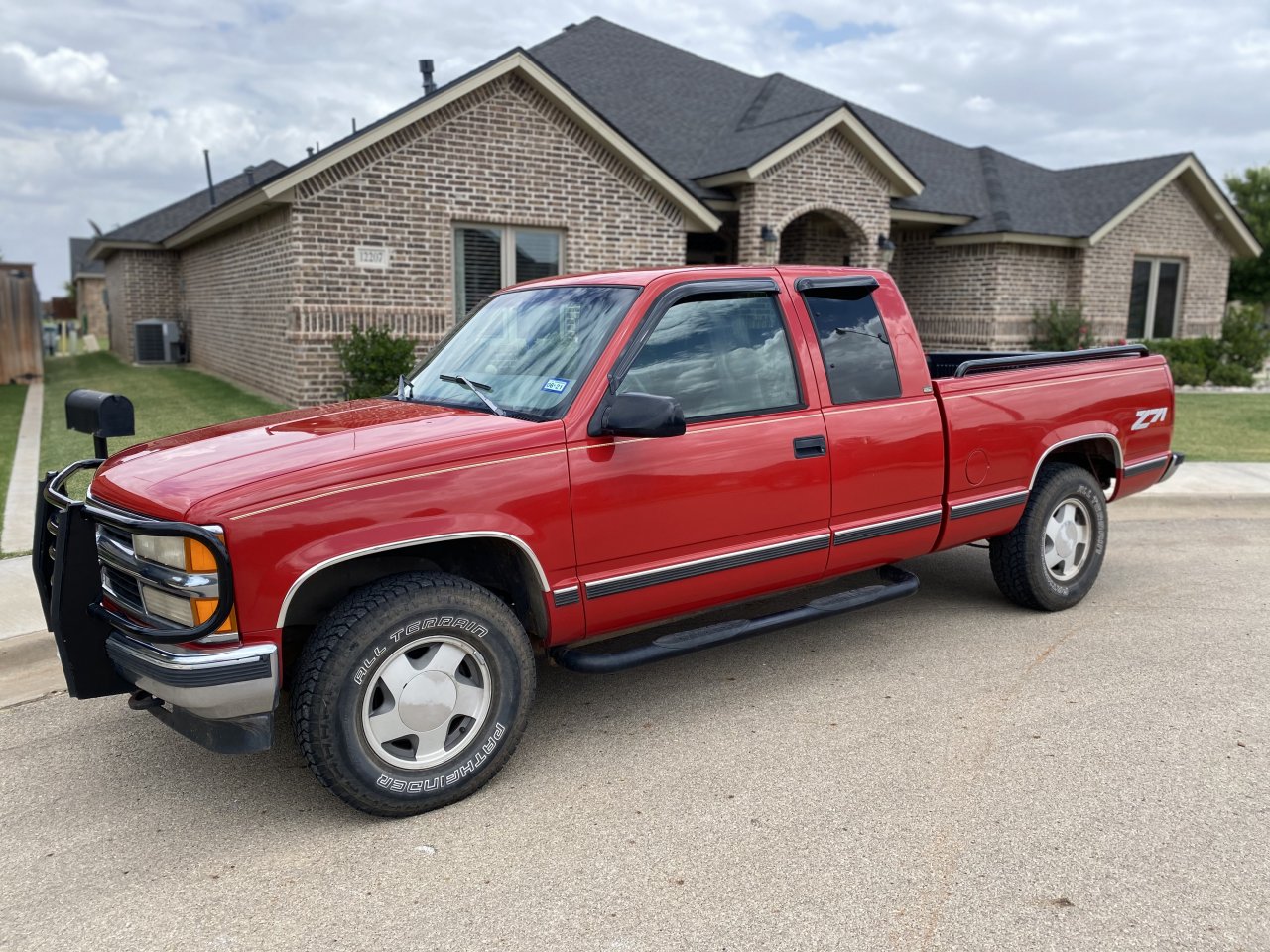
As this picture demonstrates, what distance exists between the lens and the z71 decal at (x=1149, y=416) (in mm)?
6047

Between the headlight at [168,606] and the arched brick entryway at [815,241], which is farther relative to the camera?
the arched brick entryway at [815,241]

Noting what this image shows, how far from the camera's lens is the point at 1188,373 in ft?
66.8

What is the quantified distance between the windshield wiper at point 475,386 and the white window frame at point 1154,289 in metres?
21.0

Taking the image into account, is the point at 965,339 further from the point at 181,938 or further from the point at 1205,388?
the point at 181,938

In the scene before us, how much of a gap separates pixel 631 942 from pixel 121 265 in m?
26.9

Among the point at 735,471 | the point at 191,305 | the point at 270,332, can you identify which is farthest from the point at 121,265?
the point at 735,471

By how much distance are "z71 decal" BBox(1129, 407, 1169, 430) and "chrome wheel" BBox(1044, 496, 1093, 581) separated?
0.67m

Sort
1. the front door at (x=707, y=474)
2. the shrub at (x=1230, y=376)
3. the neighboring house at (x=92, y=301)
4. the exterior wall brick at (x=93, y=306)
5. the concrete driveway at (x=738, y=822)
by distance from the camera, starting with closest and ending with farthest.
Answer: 1. the concrete driveway at (x=738, y=822)
2. the front door at (x=707, y=474)
3. the shrub at (x=1230, y=376)
4. the neighboring house at (x=92, y=301)
5. the exterior wall brick at (x=93, y=306)

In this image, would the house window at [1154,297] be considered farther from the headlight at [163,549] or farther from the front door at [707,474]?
the headlight at [163,549]

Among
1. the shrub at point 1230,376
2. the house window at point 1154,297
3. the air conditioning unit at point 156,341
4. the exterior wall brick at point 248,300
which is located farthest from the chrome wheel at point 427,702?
the air conditioning unit at point 156,341

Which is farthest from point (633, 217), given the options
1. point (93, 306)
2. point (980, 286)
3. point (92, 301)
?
point (93, 306)

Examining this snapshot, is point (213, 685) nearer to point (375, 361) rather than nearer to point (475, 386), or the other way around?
point (475, 386)

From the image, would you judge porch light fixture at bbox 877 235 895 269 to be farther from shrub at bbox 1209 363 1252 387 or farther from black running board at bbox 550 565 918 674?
black running board at bbox 550 565 918 674

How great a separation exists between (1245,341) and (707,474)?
70.8ft
